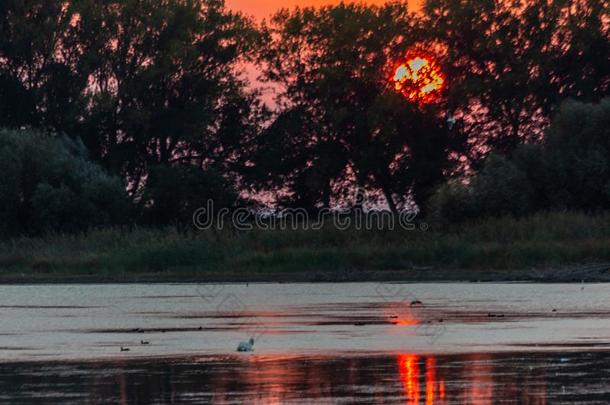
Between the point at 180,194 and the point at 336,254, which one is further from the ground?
the point at 180,194

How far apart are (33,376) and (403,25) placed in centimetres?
6459

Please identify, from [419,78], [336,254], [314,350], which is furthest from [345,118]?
[314,350]

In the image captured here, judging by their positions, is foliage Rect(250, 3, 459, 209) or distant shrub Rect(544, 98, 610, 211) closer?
distant shrub Rect(544, 98, 610, 211)

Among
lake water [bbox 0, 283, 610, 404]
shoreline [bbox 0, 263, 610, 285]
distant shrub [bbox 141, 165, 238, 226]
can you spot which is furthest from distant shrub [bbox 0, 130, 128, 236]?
lake water [bbox 0, 283, 610, 404]

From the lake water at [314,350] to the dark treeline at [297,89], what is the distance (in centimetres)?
4035

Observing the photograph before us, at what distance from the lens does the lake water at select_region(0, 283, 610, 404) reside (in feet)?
57.1

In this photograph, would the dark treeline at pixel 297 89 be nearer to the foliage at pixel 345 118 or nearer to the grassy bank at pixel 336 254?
the foliage at pixel 345 118

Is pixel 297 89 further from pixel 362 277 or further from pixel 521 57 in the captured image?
pixel 362 277

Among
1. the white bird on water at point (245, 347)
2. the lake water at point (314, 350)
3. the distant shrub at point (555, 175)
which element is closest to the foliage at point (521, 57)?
the distant shrub at point (555, 175)

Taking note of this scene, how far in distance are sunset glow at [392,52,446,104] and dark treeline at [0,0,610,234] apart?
0.47 meters

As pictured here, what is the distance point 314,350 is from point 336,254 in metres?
31.7

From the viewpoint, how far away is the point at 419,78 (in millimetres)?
81688

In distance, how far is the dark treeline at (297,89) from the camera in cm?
7919

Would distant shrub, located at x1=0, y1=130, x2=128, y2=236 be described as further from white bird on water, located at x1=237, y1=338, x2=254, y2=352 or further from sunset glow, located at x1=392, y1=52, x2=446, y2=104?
white bird on water, located at x1=237, y1=338, x2=254, y2=352
